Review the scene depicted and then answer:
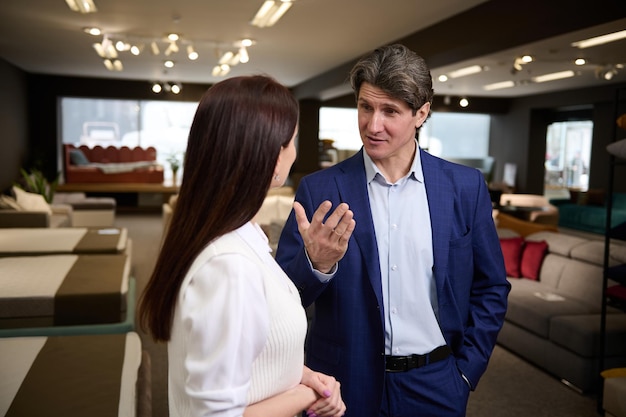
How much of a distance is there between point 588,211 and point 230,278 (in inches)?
477

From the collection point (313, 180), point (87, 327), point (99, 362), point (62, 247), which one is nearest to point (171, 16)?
point (62, 247)

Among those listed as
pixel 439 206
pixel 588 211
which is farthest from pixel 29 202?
pixel 588 211

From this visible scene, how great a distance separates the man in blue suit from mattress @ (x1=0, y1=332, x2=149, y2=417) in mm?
980

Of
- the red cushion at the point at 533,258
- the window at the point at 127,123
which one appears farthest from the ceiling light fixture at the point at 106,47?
the window at the point at 127,123

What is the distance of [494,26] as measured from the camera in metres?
5.74

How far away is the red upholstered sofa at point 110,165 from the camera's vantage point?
13672 millimetres

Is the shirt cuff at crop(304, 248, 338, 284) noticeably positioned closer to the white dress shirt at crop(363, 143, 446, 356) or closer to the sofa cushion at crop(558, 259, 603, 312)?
the white dress shirt at crop(363, 143, 446, 356)

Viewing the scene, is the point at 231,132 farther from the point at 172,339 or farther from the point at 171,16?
the point at 171,16

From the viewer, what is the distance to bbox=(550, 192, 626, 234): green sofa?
11.3m

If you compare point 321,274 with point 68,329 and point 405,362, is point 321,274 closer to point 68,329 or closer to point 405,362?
point 405,362

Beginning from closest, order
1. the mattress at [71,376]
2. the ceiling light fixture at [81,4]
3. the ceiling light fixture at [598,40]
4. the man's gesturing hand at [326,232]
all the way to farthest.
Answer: the man's gesturing hand at [326,232] → the mattress at [71,376] → the ceiling light fixture at [81,4] → the ceiling light fixture at [598,40]

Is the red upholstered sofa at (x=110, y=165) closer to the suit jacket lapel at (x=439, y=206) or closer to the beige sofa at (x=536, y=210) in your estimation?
the beige sofa at (x=536, y=210)

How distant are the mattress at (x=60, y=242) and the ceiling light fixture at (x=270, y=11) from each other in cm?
260

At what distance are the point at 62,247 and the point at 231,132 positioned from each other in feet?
14.6
